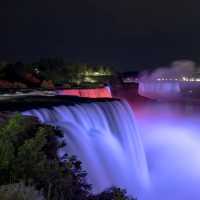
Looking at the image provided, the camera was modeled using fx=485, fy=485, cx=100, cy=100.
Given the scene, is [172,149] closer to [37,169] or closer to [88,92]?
[88,92]

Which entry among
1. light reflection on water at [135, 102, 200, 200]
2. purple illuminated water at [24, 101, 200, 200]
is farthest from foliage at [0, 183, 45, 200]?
light reflection on water at [135, 102, 200, 200]

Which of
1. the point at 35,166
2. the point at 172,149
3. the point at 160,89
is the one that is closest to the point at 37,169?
the point at 35,166

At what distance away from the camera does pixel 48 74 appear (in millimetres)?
45781

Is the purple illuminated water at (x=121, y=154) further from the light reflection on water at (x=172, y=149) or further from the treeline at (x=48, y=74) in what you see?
the treeline at (x=48, y=74)

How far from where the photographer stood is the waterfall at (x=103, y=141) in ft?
40.1

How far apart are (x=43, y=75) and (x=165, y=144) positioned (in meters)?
17.4

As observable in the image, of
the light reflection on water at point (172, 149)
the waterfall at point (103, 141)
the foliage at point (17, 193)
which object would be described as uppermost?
the foliage at point (17, 193)

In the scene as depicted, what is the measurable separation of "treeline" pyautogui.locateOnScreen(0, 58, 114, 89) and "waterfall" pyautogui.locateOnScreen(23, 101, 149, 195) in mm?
14216

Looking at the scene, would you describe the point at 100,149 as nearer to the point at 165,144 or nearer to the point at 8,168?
the point at 8,168

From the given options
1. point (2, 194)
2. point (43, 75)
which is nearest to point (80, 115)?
point (2, 194)

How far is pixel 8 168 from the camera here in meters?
7.36

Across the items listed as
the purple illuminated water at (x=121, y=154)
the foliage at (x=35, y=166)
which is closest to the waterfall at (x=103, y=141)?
the purple illuminated water at (x=121, y=154)

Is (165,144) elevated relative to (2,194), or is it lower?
lower

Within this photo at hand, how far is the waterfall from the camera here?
40.1 feet
